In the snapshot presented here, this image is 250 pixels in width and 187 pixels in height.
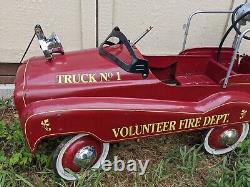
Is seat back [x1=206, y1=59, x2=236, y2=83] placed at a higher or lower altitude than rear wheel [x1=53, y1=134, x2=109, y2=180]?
higher

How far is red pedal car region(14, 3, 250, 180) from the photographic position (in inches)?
97.0

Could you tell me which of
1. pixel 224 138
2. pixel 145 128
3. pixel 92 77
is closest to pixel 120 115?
pixel 145 128

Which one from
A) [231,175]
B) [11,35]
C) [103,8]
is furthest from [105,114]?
[11,35]

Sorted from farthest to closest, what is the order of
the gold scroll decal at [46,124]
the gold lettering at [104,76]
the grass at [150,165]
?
the grass at [150,165] → the gold lettering at [104,76] → the gold scroll decal at [46,124]

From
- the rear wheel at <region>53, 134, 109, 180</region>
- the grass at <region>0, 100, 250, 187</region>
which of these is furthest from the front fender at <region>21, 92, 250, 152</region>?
the grass at <region>0, 100, 250, 187</region>

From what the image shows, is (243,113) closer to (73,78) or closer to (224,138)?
(224,138)

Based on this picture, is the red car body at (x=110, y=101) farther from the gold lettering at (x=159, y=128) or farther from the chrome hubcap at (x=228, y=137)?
the chrome hubcap at (x=228, y=137)

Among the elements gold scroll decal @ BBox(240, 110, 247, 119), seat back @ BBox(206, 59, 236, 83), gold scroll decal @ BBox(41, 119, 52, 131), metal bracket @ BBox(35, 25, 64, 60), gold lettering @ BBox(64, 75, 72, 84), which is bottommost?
gold scroll decal @ BBox(240, 110, 247, 119)

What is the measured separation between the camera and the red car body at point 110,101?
245 centimetres

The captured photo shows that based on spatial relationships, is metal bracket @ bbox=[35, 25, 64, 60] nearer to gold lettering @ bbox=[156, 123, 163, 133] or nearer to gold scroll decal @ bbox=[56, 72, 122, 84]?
gold scroll decal @ bbox=[56, 72, 122, 84]

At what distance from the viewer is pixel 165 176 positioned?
9.43ft

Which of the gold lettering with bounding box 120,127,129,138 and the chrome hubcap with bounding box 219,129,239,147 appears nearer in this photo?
the gold lettering with bounding box 120,127,129,138

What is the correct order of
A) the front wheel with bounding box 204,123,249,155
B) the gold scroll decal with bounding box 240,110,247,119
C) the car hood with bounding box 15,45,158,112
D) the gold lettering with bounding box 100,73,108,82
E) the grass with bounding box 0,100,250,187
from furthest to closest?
the front wheel with bounding box 204,123,249,155, the gold scroll decal with bounding box 240,110,247,119, the grass with bounding box 0,100,250,187, the gold lettering with bounding box 100,73,108,82, the car hood with bounding box 15,45,158,112

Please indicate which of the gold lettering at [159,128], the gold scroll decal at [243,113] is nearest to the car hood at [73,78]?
the gold lettering at [159,128]
